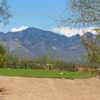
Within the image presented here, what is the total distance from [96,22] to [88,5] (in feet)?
2.12

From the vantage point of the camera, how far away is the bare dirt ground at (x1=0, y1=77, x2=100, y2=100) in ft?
66.2

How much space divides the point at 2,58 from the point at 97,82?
19.1 meters

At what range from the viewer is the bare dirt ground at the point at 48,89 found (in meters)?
20.2

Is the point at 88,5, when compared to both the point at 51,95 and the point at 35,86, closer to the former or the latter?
the point at 51,95

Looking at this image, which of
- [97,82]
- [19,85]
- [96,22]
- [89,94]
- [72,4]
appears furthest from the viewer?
[97,82]

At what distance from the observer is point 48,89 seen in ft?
75.8

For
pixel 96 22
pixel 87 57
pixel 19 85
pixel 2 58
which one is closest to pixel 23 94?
pixel 19 85

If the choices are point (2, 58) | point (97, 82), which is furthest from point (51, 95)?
point (2, 58)

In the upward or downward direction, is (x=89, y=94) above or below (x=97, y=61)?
below

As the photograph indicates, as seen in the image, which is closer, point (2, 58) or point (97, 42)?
point (97, 42)

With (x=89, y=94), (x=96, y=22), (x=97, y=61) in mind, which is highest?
(x=96, y=22)

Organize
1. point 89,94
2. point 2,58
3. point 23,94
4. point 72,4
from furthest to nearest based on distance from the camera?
point 2,58, point 89,94, point 23,94, point 72,4

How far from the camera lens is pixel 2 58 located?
45531 mm

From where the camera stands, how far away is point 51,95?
20859 mm
